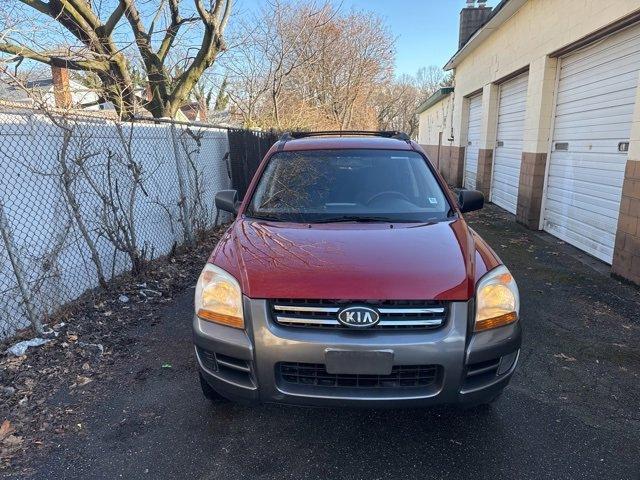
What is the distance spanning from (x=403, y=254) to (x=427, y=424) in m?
1.14

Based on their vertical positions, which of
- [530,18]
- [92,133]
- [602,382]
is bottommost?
[602,382]

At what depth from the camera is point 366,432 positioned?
8.85 feet

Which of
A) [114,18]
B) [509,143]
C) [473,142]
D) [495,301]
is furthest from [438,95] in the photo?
[495,301]

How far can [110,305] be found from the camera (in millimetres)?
4570

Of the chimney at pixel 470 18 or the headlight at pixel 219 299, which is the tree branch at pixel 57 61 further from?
the chimney at pixel 470 18

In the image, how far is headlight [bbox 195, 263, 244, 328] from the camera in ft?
7.86

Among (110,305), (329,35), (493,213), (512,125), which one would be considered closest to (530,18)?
(512,125)

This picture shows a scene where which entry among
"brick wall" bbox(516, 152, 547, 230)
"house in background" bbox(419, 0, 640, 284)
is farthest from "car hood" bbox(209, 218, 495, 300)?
"brick wall" bbox(516, 152, 547, 230)

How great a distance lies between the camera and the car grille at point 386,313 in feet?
7.40

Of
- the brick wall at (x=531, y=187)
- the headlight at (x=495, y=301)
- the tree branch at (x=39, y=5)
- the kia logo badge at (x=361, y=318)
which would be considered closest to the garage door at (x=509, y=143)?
the brick wall at (x=531, y=187)

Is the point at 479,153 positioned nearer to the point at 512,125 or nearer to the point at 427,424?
the point at 512,125

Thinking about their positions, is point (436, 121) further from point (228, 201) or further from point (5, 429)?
point (5, 429)

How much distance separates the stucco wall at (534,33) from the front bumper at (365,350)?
5365 mm

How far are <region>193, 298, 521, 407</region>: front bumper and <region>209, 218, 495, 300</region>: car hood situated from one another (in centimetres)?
15
